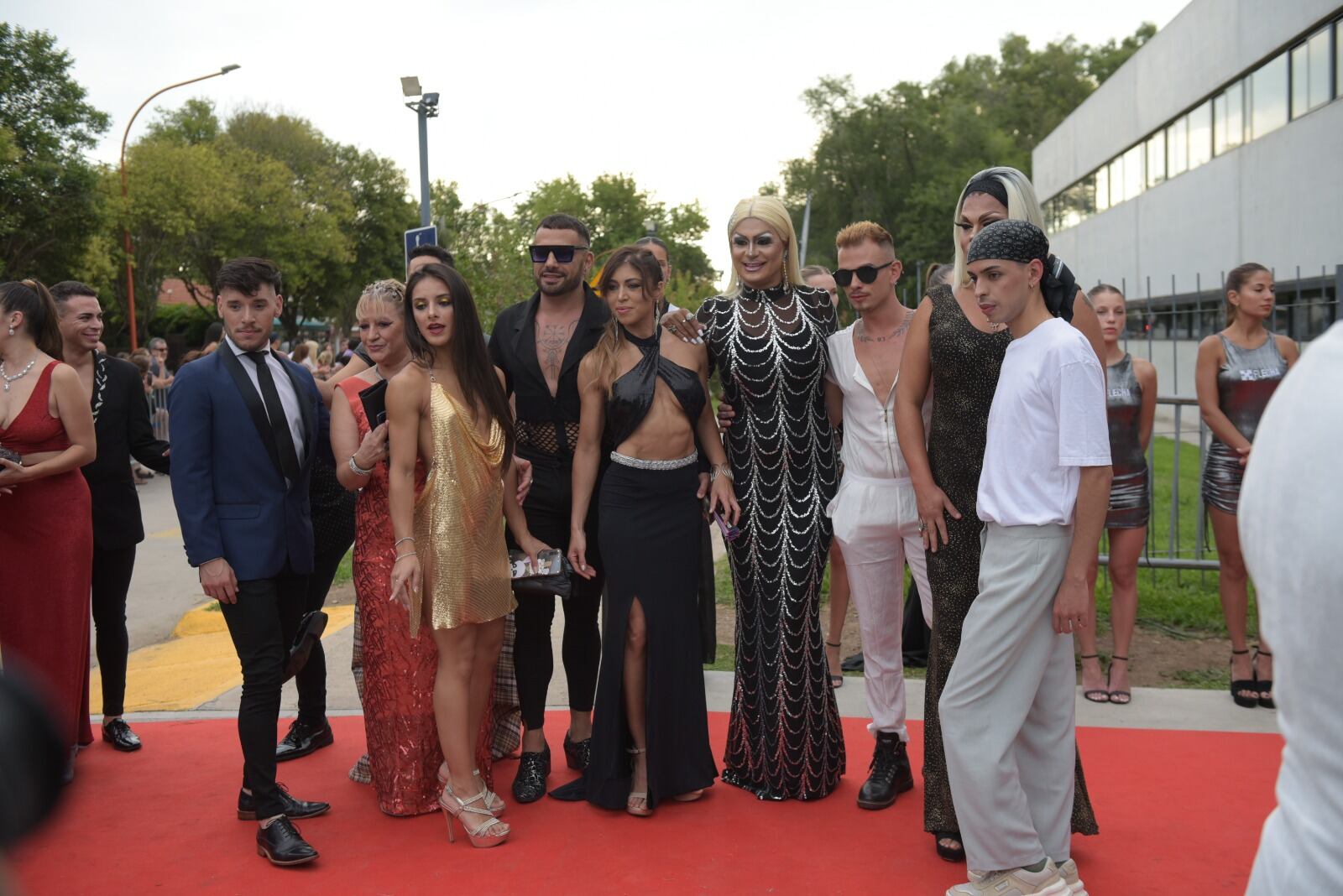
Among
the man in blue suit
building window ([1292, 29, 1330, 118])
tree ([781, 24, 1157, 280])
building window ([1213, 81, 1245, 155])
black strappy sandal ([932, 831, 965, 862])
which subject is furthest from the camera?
tree ([781, 24, 1157, 280])

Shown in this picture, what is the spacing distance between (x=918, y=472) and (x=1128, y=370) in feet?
8.38

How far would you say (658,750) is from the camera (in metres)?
4.60

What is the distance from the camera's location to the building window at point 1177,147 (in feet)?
83.9

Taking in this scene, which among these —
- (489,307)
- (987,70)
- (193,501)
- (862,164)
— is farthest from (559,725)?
(987,70)

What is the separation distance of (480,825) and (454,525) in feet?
3.70

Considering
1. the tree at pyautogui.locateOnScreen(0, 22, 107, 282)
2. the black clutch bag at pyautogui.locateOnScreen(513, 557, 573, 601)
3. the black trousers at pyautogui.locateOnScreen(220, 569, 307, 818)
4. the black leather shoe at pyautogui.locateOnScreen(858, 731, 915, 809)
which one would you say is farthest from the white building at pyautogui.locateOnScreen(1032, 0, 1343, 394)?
the tree at pyautogui.locateOnScreen(0, 22, 107, 282)

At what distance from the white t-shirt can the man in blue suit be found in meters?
2.65

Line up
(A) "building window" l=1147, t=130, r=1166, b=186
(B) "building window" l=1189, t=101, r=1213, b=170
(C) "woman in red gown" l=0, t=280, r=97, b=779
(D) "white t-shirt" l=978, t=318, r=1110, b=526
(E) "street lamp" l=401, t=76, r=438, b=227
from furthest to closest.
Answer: (A) "building window" l=1147, t=130, r=1166, b=186, (B) "building window" l=1189, t=101, r=1213, b=170, (E) "street lamp" l=401, t=76, r=438, b=227, (C) "woman in red gown" l=0, t=280, r=97, b=779, (D) "white t-shirt" l=978, t=318, r=1110, b=526

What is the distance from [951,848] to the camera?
161 inches

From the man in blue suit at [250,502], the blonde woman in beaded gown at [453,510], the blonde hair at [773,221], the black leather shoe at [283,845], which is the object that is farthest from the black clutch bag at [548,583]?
the blonde hair at [773,221]

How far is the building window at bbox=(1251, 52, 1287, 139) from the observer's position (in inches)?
762

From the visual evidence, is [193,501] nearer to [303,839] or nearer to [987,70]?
[303,839]

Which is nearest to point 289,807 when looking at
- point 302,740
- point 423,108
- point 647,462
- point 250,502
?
point 302,740

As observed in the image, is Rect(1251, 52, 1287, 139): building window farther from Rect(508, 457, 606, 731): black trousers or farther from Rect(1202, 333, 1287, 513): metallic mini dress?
Rect(508, 457, 606, 731): black trousers
